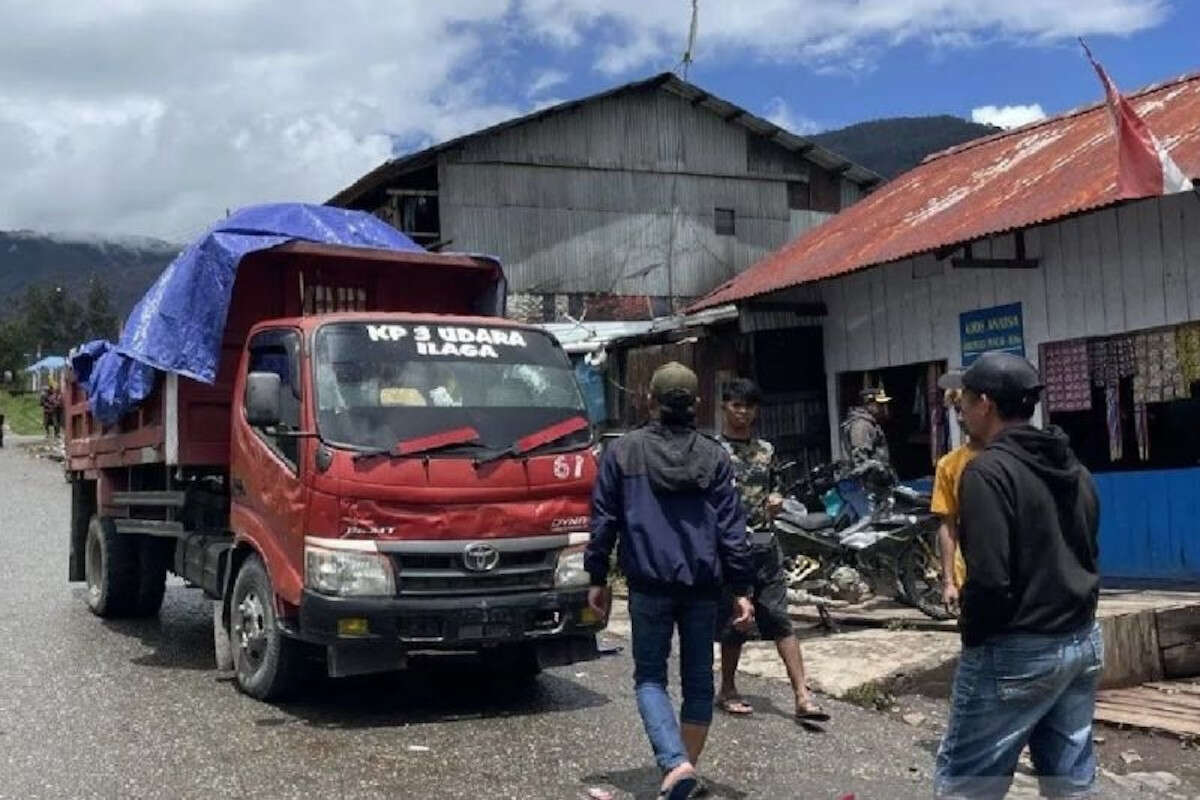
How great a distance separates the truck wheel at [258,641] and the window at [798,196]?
19.3m

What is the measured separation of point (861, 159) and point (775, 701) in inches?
3715

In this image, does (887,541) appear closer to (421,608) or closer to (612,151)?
(421,608)

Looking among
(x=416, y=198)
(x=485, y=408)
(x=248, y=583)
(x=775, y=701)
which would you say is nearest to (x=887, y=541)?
(x=775, y=701)

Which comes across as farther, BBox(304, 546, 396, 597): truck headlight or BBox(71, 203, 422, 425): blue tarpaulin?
BBox(71, 203, 422, 425): blue tarpaulin

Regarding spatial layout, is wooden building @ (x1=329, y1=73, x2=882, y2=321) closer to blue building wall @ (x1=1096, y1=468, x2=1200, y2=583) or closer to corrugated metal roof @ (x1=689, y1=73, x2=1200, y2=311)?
corrugated metal roof @ (x1=689, y1=73, x2=1200, y2=311)

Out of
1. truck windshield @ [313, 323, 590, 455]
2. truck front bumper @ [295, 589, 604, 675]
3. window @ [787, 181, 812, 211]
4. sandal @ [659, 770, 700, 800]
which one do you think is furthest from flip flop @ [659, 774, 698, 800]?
window @ [787, 181, 812, 211]

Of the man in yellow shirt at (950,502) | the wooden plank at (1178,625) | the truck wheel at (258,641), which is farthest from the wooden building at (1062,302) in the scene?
the truck wheel at (258,641)

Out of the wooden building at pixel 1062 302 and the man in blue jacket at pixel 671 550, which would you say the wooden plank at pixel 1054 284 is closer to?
the wooden building at pixel 1062 302

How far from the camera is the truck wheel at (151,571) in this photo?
9.30 meters

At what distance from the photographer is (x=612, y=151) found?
2316 cm

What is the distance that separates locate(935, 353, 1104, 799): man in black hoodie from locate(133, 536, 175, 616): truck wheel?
724cm

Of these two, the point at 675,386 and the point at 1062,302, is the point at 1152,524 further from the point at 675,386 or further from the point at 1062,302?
the point at 675,386

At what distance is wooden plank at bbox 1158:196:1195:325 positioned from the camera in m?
9.39

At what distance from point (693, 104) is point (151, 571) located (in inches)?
666
